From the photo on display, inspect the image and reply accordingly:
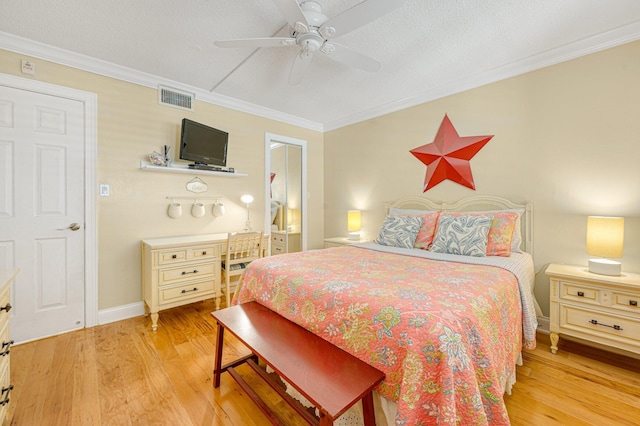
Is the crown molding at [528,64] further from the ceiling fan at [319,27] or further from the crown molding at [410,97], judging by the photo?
the ceiling fan at [319,27]

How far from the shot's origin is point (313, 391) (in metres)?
1.04

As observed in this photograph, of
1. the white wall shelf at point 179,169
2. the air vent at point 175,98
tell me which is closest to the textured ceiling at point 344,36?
the air vent at point 175,98

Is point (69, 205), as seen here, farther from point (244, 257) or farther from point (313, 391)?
point (313, 391)

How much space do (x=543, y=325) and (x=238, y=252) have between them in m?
3.07

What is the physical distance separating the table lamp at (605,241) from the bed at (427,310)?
0.44 metres

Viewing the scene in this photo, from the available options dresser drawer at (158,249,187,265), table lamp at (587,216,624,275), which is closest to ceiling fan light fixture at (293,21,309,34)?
dresser drawer at (158,249,187,265)

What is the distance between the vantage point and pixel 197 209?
10.4ft

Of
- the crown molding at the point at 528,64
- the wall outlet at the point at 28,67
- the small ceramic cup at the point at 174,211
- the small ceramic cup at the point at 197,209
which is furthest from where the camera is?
the small ceramic cup at the point at 197,209

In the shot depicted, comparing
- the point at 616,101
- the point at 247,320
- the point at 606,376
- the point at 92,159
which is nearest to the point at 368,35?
the point at 616,101

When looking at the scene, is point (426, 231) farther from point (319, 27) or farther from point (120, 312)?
point (120, 312)

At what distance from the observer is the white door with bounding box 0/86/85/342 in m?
2.21

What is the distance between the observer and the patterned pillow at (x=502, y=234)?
231 centimetres

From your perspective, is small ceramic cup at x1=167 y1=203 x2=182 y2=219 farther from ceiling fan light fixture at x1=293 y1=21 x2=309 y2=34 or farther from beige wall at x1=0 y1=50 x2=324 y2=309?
ceiling fan light fixture at x1=293 y1=21 x2=309 y2=34

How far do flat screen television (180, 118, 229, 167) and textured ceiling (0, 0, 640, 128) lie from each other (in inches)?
20.3
